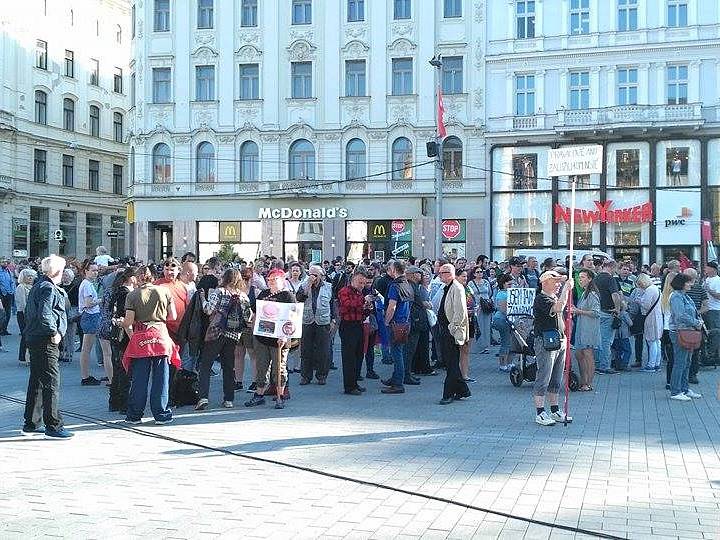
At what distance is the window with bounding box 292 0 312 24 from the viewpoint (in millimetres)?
42000

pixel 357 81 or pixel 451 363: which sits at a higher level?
pixel 357 81

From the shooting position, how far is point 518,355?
43.6 ft

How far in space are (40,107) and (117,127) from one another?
7.45 metres

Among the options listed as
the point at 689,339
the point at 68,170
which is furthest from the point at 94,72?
the point at 689,339

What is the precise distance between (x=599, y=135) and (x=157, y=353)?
32.6 m

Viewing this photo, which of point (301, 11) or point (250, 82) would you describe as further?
point (250, 82)

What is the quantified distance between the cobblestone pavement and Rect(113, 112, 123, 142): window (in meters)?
50.0

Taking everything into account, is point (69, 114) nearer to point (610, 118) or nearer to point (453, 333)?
point (610, 118)

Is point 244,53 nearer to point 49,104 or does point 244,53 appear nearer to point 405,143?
point 405,143

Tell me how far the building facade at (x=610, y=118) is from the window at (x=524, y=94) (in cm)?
5

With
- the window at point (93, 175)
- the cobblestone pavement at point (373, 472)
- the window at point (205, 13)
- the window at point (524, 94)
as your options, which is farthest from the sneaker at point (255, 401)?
the window at point (93, 175)

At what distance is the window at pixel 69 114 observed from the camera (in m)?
54.0

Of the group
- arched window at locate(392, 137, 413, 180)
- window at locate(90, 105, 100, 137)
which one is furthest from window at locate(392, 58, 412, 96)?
window at locate(90, 105, 100, 137)

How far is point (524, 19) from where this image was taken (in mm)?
39938
